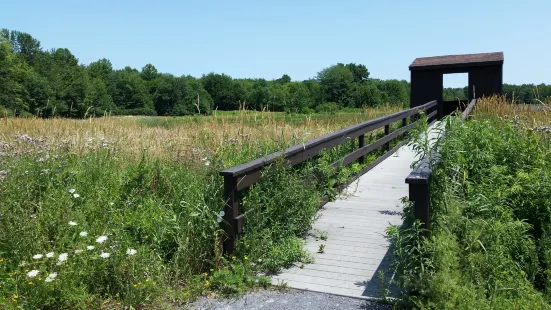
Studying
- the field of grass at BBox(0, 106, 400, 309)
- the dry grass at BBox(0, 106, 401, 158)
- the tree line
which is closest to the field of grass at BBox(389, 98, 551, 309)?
the field of grass at BBox(0, 106, 400, 309)

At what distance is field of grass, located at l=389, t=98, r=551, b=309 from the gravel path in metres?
0.37

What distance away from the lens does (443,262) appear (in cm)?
308

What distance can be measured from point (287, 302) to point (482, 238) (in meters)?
1.49

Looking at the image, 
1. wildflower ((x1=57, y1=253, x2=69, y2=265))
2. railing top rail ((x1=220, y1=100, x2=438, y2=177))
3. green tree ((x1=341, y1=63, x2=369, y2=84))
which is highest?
green tree ((x1=341, y1=63, x2=369, y2=84))

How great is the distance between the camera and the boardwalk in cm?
385

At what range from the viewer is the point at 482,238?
3.49 metres

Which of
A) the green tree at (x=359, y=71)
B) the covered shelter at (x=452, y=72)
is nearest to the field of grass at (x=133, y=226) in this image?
the covered shelter at (x=452, y=72)

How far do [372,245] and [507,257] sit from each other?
1.27 meters

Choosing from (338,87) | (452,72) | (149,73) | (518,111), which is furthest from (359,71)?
(518,111)

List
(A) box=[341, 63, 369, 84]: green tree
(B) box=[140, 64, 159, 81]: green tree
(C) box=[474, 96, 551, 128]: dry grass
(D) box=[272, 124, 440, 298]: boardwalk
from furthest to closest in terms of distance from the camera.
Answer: (B) box=[140, 64, 159, 81]: green tree → (A) box=[341, 63, 369, 84]: green tree → (C) box=[474, 96, 551, 128]: dry grass → (D) box=[272, 124, 440, 298]: boardwalk

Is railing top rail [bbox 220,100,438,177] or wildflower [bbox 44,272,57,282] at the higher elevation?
railing top rail [bbox 220,100,438,177]

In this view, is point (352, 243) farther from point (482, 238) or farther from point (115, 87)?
point (115, 87)

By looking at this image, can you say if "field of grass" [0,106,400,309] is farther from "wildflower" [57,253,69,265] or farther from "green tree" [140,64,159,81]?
"green tree" [140,64,159,81]

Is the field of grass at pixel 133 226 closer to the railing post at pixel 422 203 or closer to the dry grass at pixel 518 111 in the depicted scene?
the railing post at pixel 422 203
